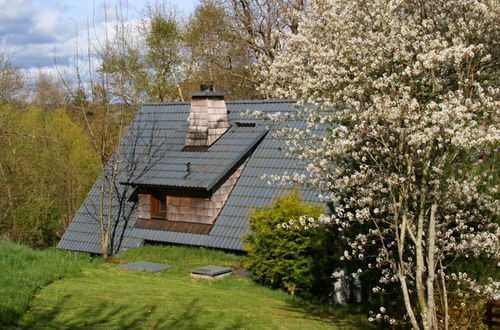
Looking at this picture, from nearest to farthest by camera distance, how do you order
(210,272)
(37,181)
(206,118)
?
(210,272) → (206,118) → (37,181)

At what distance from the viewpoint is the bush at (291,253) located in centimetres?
1365

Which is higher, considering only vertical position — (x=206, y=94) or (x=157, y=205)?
(x=206, y=94)

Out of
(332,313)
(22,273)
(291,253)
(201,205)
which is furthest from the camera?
(201,205)

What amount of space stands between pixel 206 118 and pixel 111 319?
10558mm

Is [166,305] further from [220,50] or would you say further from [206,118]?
[220,50]

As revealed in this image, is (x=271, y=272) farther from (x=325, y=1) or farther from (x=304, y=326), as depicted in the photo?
(x=325, y=1)

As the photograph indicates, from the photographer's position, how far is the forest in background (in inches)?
1053

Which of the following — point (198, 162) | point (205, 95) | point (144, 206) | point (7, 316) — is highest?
point (205, 95)

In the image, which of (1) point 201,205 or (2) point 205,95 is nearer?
(1) point 201,205

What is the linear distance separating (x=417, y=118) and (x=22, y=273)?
824 centimetres

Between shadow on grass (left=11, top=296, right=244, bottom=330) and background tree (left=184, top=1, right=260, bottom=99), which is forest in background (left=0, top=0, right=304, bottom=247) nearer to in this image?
background tree (left=184, top=1, right=260, bottom=99)

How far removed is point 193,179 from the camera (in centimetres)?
1786

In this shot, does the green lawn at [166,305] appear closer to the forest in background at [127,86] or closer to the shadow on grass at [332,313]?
the shadow on grass at [332,313]

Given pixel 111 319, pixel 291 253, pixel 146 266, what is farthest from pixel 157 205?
pixel 111 319
